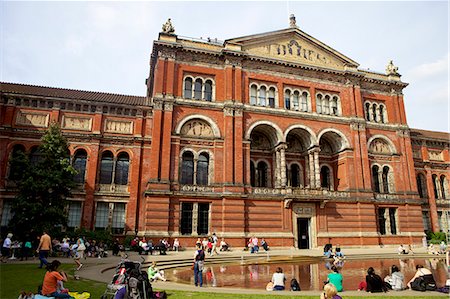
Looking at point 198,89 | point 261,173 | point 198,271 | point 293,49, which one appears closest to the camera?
point 198,271

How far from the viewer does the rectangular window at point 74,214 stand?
2842 cm

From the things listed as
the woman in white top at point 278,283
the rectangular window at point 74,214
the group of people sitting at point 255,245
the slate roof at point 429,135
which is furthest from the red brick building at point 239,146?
the woman in white top at point 278,283

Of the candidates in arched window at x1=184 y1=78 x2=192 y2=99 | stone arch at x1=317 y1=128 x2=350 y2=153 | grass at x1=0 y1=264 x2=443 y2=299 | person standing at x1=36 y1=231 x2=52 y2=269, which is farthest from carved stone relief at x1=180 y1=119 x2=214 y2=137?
grass at x1=0 y1=264 x2=443 y2=299

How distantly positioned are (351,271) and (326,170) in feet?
67.0

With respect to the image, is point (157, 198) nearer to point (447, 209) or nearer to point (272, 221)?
point (272, 221)

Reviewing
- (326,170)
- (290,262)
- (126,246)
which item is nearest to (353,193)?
(326,170)

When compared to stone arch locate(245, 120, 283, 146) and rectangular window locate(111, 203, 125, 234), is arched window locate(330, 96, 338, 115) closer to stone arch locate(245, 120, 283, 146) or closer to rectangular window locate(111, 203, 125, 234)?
stone arch locate(245, 120, 283, 146)

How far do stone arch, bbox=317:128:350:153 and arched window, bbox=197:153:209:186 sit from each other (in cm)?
1259

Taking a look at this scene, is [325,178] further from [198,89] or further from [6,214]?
[6,214]

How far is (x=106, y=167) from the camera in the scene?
30672 mm

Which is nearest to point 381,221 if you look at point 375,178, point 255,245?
point 375,178

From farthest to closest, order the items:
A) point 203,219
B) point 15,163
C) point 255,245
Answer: point 203,219
point 255,245
point 15,163

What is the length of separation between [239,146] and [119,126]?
12.0m

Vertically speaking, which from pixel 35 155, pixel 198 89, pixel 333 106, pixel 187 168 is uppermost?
pixel 198 89
